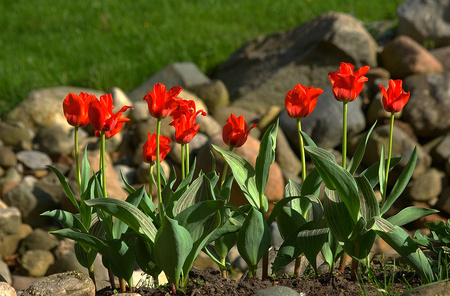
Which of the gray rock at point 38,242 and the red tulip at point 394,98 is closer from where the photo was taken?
the red tulip at point 394,98

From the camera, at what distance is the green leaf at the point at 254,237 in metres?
2.11

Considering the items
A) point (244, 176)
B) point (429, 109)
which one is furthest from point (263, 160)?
point (429, 109)

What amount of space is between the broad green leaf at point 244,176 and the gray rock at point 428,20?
5178mm

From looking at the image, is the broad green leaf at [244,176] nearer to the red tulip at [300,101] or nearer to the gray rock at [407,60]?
the red tulip at [300,101]

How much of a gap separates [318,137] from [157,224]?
361 cm

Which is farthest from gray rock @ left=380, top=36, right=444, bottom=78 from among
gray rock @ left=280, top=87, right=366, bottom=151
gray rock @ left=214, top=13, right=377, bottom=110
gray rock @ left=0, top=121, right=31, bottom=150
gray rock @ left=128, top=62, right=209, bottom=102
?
gray rock @ left=0, top=121, right=31, bottom=150

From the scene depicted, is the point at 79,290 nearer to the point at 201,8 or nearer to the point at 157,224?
the point at 157,224

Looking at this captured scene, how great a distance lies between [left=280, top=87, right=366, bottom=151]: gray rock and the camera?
18.2 feet

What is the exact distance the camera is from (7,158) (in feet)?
17.6

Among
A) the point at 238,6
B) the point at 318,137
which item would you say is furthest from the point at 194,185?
the point at 238,6

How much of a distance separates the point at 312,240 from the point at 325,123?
350cm

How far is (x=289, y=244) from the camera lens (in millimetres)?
2225

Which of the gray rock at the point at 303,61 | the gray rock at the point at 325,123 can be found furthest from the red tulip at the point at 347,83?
the gray rock at the point at 303,61

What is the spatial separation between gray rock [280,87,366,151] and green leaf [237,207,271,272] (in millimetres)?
3410
